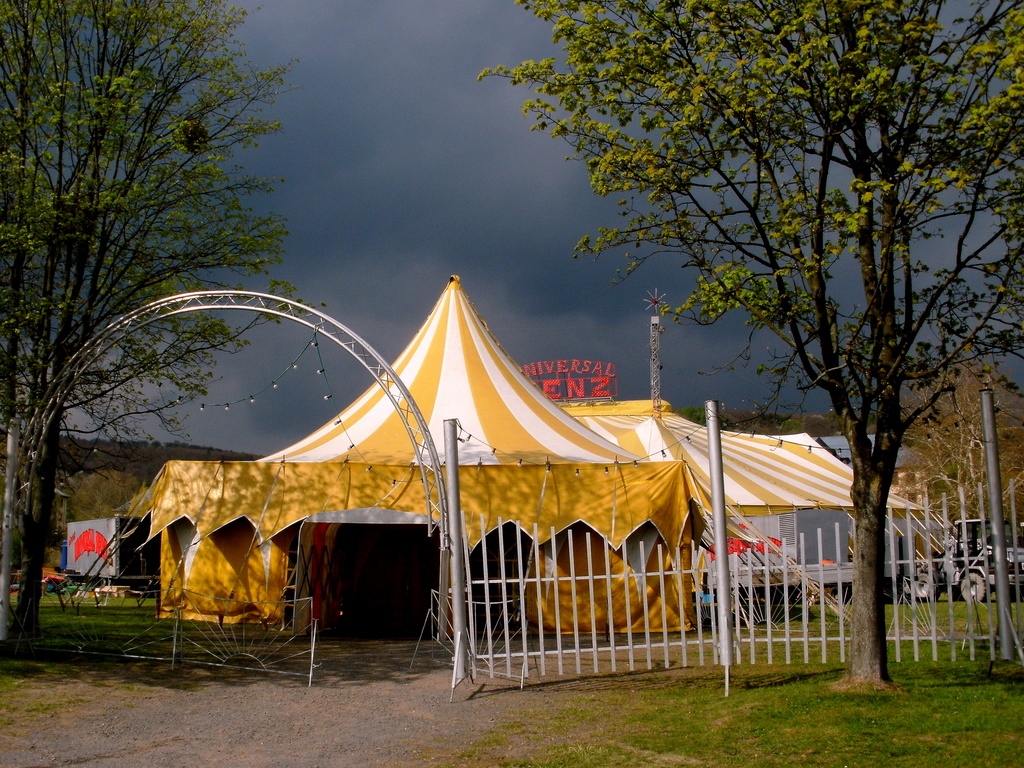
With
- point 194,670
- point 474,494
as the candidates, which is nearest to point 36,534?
point 194,670

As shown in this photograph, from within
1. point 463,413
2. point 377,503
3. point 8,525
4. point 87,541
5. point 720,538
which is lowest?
point 87,541

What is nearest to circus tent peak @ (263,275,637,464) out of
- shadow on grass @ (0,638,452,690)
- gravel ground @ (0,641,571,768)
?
shadow on grass @ (0,638,452,690)

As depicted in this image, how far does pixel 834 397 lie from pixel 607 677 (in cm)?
330

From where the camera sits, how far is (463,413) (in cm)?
1299

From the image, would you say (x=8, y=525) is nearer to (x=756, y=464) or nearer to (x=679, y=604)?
(x=679, y=604)

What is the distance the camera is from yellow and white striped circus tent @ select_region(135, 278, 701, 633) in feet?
38.3

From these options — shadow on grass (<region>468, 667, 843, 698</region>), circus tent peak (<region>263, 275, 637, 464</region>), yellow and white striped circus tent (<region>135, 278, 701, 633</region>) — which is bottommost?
shadow on grass (<region>468, 667, 843, 698</region>)

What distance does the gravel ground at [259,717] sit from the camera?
5715mm

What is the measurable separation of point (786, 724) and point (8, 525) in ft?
26.7

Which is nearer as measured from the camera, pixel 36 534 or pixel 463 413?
pixel 36 534

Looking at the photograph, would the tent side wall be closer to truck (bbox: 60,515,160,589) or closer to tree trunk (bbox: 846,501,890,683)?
tree trunk (bbox: 846,501,890,683)

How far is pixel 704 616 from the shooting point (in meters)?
13.3

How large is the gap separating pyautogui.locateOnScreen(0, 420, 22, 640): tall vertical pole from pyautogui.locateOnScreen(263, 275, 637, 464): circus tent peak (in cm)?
337

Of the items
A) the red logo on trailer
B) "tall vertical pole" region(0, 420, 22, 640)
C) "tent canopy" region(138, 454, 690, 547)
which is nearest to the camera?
"tall vertical pole" region(0, 420, 22, 640)
